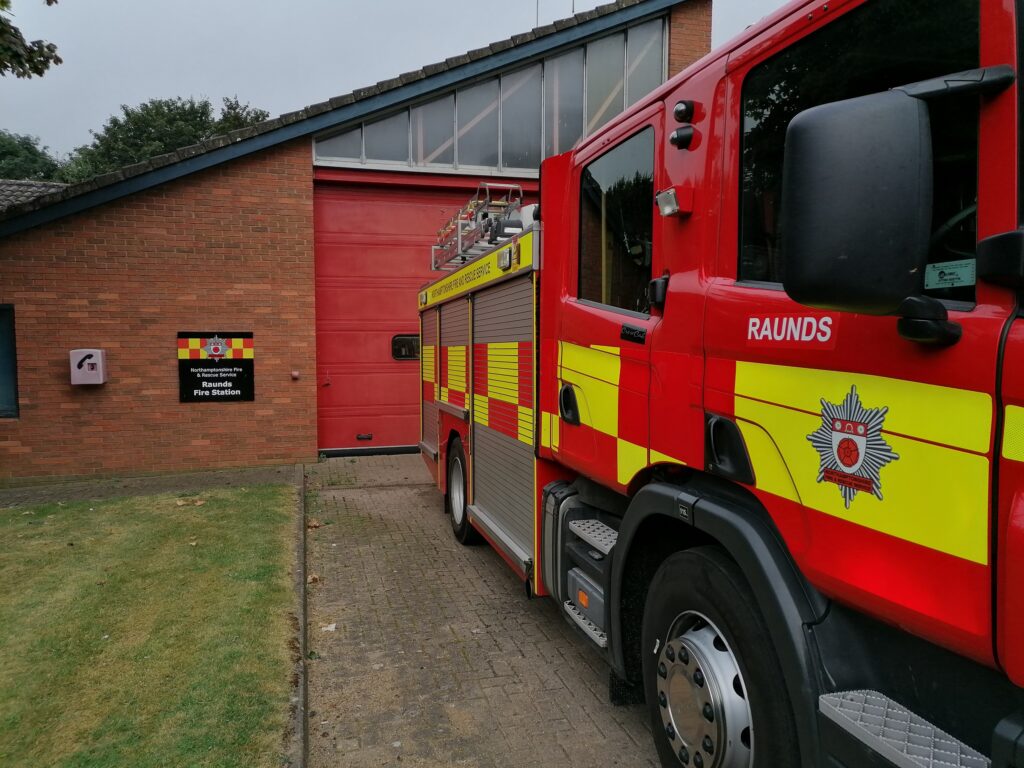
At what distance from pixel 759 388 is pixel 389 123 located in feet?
30.6

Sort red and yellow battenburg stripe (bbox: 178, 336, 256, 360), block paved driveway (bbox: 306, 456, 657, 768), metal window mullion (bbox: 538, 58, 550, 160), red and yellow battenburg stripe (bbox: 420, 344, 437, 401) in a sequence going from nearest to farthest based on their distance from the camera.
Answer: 1. block paved driveway (bbox: 306, 456, 657, 768)
2. red and yellow battenburg stripe (bbox: 420, 344, 437, 401)
3. red and yellow battenburg stripe (bbox: 178, 336, 256, 360)
4. metal window mullion (bbox: 538, 58, 550, 160)

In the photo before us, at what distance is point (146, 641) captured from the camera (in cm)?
395

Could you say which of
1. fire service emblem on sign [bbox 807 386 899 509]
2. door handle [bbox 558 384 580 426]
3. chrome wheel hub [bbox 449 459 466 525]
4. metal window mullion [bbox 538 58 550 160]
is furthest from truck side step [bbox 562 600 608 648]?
metal window mullion [bbox 538 58 550 160]

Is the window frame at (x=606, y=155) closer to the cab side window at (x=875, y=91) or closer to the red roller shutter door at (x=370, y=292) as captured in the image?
the cab side window at (x=875, y=91)

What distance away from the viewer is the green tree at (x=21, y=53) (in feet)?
20.9

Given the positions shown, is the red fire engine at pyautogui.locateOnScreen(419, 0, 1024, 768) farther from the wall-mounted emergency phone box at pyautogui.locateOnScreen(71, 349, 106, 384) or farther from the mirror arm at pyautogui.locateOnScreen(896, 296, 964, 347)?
the wall-mounted emergency phone box at pyautogui.locateOnScreen(71, 349, 106, 384)

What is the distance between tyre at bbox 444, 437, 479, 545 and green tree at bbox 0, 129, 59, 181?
139 ft

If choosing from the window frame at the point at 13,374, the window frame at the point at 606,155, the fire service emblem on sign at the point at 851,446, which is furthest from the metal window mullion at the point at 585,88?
the fire service emblem on sign at the point at 851,446

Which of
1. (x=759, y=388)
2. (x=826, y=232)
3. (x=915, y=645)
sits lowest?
(x=915, y=645)

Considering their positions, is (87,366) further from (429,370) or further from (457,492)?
(457,492)

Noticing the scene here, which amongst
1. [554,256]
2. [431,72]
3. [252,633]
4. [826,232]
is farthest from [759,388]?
[431,72]

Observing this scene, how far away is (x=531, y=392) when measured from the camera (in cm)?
379

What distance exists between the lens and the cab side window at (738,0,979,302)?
4.66 feet

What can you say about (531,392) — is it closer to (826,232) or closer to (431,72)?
(826,232)
